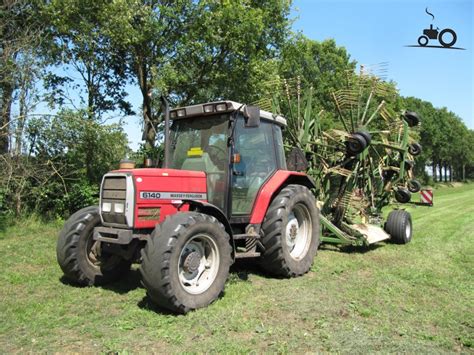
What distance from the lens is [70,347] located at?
397cm

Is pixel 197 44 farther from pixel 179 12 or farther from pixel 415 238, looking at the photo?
pixel 415 238

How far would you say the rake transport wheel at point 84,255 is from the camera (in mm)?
5688

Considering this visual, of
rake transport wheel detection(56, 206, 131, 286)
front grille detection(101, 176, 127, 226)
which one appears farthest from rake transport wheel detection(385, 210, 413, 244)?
front grille detection(101, 176, 127, 226)

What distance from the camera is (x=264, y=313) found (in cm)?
487

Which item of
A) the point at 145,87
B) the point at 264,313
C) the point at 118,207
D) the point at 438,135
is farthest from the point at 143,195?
the point at 438,135

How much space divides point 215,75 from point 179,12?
2.06m

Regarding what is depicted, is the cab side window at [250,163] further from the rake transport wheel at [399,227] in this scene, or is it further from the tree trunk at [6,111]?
the tree trunk at [6,111]

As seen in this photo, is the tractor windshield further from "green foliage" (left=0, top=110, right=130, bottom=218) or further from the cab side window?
"green foliage" (left=0, top=110, right=130, bottom=218)

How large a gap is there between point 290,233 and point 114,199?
2.75 meters

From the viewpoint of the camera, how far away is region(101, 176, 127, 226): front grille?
529cm

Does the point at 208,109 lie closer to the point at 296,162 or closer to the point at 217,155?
the point at 217,155

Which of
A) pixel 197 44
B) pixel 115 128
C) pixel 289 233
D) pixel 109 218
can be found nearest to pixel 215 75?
pixel 197 44

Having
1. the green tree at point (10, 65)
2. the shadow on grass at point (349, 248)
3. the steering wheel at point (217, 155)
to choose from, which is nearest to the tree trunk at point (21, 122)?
the green tree at point (10, 65)

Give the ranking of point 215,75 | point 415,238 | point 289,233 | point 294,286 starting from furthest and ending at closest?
point 215,75 → point 415,238 → point 289,233 → point 294,286
